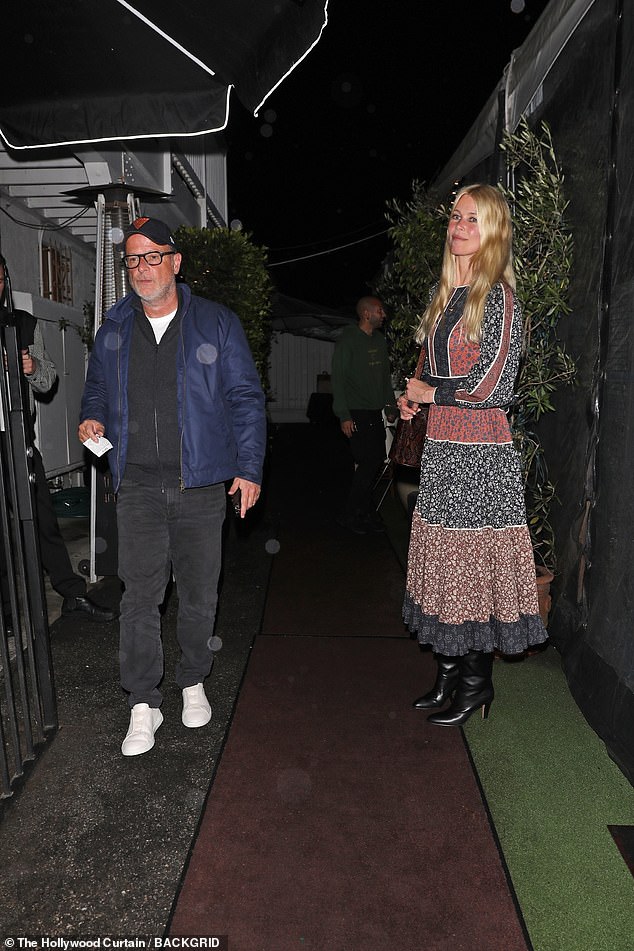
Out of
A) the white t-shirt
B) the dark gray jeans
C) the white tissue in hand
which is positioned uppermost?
the white t-shirt

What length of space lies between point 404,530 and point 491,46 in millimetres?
8717

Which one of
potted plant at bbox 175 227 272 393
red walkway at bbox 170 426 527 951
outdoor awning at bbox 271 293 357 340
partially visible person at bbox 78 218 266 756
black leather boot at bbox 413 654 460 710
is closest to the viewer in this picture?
red walkway at bbox 170 426 527 951

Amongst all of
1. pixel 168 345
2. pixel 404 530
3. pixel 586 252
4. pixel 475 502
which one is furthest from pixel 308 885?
pixel 404 530

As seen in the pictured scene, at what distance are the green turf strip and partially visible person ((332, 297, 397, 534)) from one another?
145 inches

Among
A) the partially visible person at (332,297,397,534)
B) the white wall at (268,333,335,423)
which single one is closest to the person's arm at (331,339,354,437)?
the partially visible person at (332,297,397,534)

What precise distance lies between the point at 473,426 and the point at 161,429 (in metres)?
1.32

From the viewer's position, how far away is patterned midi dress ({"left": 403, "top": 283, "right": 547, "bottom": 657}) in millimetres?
3029

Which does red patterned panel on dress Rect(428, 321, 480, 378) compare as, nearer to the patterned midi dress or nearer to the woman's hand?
the patterned midi dress

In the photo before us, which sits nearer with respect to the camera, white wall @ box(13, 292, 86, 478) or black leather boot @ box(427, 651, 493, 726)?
black leather boot @ box(427, 651, 493, 726)

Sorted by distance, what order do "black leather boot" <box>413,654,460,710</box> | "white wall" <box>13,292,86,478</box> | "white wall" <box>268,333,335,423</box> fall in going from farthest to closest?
"white wall" <box>268,333,335,423</box>, "white wall" <box>13,292,86,478</box>, "black leather boot" <box>413,654,460,710</box>

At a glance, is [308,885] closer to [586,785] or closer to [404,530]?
[586,785]

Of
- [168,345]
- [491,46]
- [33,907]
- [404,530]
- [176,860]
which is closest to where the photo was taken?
Result: [33,907]

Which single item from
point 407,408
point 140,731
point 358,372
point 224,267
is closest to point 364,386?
point 358,372

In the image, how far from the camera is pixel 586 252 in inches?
147
